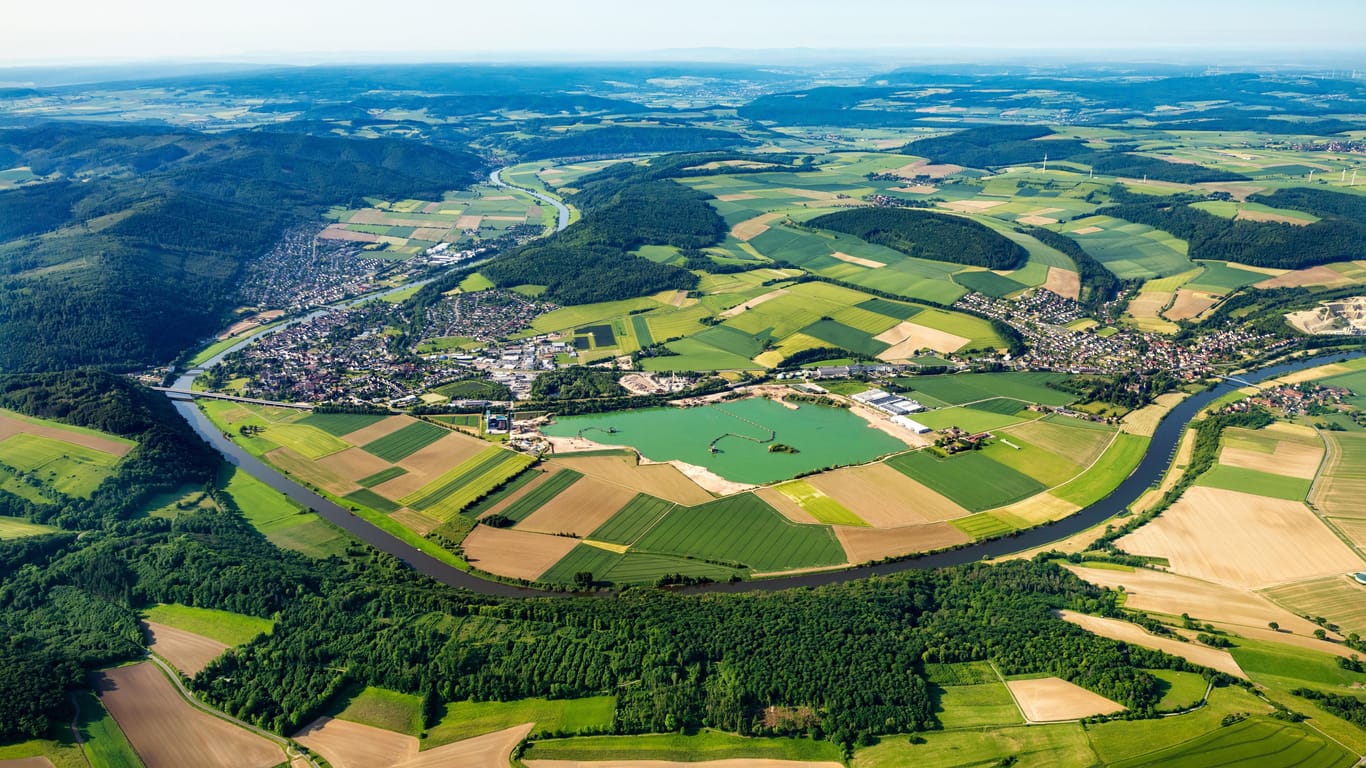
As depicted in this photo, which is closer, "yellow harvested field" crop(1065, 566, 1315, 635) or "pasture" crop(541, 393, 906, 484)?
"yellow harvested field" crop(1065, 566, 1315, 635)

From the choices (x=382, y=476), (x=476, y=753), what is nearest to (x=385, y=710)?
(x=476, y=753)

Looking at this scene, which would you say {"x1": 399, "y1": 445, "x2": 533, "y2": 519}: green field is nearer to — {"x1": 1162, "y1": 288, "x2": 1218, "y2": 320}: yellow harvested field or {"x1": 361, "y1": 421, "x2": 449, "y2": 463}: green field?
{"x1": 361, "y1": 421, "x2": 449, "y2": 463}: green field

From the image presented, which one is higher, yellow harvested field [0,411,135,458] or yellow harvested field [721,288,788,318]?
yellow harvested field [721,288,788,318]

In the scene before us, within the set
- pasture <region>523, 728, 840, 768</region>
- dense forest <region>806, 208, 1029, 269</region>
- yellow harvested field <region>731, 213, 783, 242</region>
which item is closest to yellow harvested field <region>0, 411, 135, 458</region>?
pasture <region>523, 728, 840, 768</region>

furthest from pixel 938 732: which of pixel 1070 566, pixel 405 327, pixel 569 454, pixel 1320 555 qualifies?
pixel 405 327

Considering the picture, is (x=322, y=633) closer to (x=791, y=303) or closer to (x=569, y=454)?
(x=569, y=454)

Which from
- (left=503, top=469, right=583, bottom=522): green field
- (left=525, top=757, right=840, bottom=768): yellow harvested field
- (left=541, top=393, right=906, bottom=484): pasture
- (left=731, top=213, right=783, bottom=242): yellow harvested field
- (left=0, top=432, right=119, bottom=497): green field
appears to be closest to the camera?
(left=525, top=757, right=840, bottom=768): yellow harvested field

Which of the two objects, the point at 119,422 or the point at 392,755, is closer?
the point at 392,755

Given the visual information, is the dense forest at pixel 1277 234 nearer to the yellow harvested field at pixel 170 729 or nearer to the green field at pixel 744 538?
the green field at pixel 744 538
